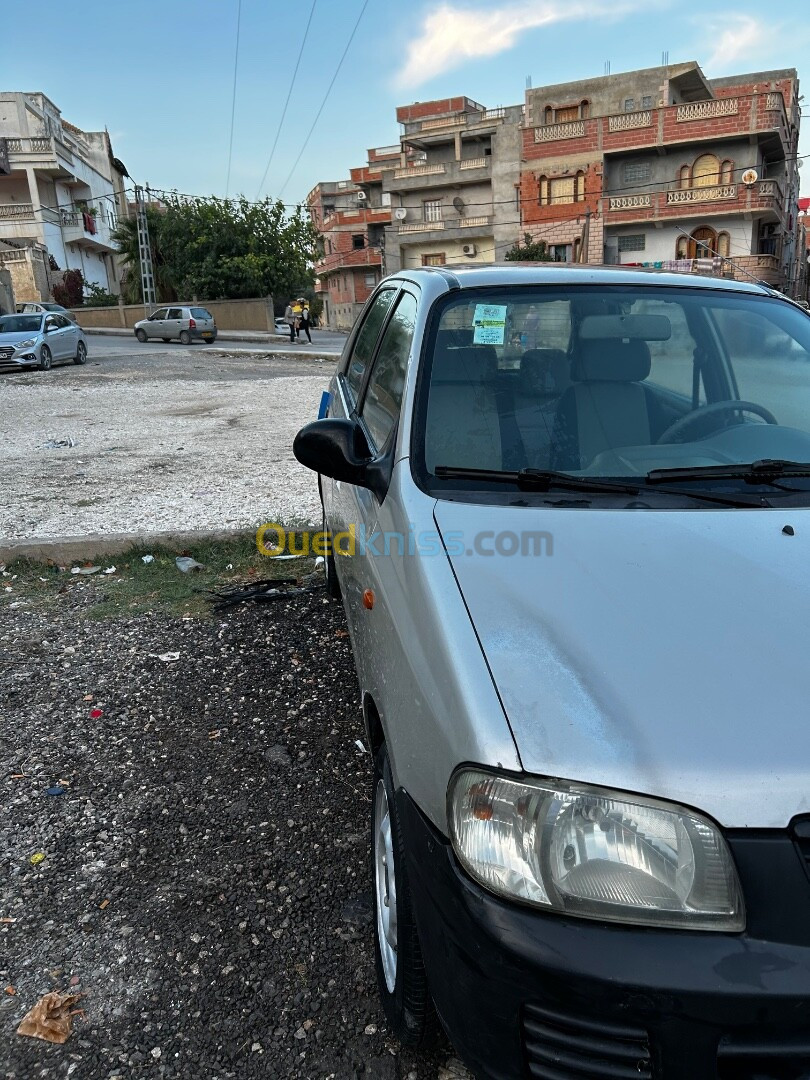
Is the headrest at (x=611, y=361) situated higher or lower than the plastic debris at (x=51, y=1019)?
higher

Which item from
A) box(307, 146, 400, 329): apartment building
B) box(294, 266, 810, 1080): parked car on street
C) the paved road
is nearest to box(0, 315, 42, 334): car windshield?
Result: the paved road

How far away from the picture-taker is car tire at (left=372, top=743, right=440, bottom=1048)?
1.81 meters

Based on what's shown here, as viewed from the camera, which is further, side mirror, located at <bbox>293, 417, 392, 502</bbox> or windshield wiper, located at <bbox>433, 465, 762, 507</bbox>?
side mirror, located at <bbox>293, 417, 392, 502</bbox>

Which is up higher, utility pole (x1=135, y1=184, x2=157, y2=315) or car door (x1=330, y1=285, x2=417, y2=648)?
utility pole (x1=135, y1=184, x2=157, y2=315)

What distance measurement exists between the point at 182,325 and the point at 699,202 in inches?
1099

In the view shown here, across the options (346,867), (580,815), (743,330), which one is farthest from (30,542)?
(580,815)

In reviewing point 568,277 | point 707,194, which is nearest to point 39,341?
point 568,277

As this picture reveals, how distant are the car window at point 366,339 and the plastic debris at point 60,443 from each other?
6.96 m

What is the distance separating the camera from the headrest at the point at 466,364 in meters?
2.59

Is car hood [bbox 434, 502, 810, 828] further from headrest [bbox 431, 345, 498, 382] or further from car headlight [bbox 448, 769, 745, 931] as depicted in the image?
headrest [bbox 431, 345, 498, 382]

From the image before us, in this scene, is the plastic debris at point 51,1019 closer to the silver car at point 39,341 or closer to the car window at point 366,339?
the car window at point 366,339

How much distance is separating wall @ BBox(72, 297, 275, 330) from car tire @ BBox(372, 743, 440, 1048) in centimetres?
4326

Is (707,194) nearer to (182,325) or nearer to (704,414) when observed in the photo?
(182,325)

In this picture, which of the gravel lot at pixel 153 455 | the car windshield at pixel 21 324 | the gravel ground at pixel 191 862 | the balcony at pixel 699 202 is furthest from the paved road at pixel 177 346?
the gravel ground at pixel 191 862
